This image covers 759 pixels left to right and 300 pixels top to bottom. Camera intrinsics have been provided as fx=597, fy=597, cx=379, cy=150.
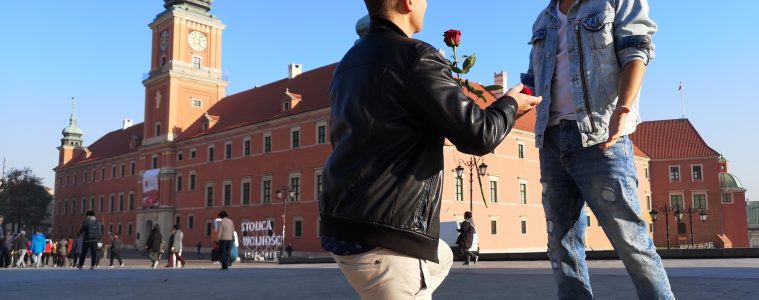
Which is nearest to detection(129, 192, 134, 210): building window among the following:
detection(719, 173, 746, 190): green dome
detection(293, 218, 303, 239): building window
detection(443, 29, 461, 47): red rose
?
detection(293, 218, 303, 239): building window

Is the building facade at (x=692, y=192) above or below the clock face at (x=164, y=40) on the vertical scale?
below

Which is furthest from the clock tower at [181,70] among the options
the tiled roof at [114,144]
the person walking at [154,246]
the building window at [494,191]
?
the person walking at [154,246]

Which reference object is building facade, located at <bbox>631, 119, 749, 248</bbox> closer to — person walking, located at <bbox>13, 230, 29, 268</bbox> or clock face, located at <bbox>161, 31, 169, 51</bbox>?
clock face, located at <bbox>161, 31, 169, 51</bbox>

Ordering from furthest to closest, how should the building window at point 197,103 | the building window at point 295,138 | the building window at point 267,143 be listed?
the building window at point 197,103 → the building window at point 267,143 → the building window at point 295,138

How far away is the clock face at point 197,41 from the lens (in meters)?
51.4

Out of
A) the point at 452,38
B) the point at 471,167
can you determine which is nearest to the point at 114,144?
the point at 471,167

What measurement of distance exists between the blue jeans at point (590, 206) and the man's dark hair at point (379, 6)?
1152 millimetres

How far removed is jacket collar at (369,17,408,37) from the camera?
81.4 inches

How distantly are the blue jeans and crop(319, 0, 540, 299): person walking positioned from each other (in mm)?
796

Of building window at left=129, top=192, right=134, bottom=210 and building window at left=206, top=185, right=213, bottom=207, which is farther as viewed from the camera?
building window at left=129, top=192, right=134, bottom=210

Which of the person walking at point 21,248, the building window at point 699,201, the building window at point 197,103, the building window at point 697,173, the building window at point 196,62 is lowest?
the person walking at point 21,248

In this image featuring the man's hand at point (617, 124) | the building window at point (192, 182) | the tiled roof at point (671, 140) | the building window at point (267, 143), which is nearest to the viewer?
the man's hand at point (617, 124)

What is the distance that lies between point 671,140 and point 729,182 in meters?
6.23

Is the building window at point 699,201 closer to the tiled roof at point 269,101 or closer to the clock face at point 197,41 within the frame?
the tiled roof at point 269,101
